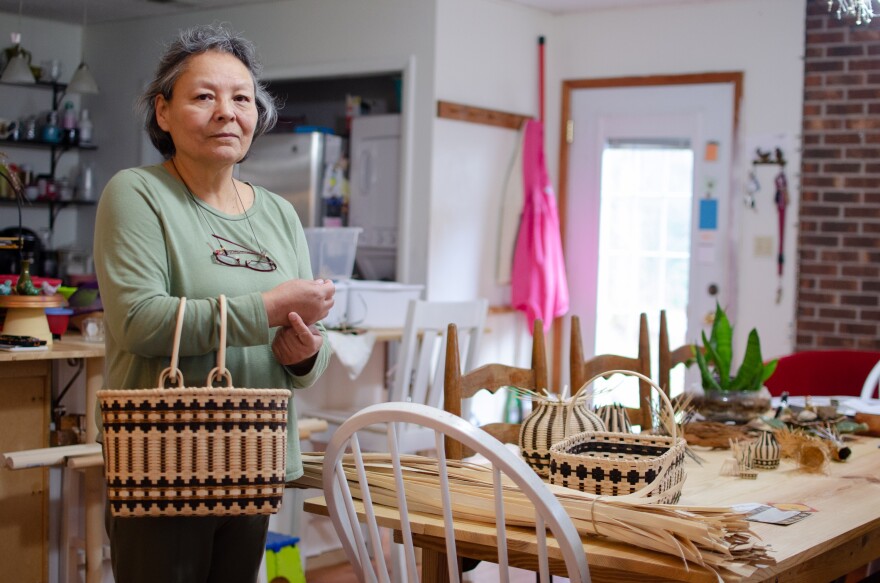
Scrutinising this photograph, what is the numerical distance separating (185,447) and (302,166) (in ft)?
14.7

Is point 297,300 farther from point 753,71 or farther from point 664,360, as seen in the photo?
point 753,71

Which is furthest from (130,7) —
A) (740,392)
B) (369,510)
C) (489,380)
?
(369,510)

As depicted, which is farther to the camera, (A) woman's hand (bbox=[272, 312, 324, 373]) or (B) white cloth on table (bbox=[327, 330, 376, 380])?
(B) white cloth on table (bbox=[327, 330, 376, 380])

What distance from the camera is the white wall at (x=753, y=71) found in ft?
17.0

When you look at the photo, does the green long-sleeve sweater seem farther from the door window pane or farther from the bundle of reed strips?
the door window pane

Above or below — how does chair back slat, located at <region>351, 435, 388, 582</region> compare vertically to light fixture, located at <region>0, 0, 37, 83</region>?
below

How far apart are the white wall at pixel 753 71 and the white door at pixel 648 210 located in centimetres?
9

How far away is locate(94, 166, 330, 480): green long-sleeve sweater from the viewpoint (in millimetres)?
1542

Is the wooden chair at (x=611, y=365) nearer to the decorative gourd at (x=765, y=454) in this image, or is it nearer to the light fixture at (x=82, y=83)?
the decorative gourd at (x=765, y=454)

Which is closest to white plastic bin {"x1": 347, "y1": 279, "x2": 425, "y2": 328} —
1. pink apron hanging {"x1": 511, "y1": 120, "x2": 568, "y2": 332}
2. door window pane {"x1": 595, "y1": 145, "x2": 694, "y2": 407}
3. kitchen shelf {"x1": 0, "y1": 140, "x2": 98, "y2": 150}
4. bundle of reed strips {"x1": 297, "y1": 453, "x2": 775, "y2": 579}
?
pink apron hanging {"x1": 511, "y1": 120, "x2": 568, "y2": 332}

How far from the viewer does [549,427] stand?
1.99 metres

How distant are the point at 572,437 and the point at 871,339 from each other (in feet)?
11.8

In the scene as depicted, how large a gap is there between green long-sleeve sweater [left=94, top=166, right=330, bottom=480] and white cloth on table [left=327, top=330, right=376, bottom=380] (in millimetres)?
2180

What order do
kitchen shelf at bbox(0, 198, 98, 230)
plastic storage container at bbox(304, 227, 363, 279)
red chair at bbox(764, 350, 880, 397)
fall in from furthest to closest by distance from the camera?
kitchen shelf at bbox(0, 198, 98, 230)
plastic storage container at bbox(304, 227, 363, 279)
red chair at bbox(764, 350, 880, 397)
